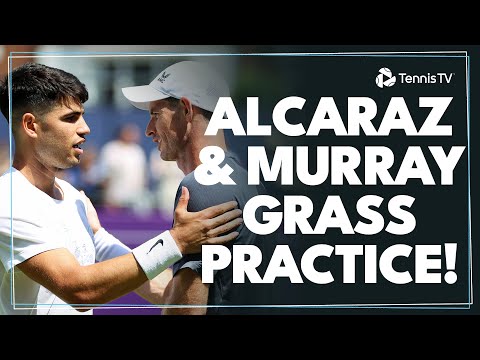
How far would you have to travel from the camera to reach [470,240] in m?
6.93

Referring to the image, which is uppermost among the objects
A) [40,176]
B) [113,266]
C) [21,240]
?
[40,176]

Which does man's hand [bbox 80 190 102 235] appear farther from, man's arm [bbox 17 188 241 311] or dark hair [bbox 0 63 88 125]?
dark hair [bbox 0 63 88 125]

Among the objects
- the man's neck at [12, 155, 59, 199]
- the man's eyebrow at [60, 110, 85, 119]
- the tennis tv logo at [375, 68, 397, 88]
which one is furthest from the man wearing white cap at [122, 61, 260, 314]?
the tennis tv logo at [375, 68, 397, 88]

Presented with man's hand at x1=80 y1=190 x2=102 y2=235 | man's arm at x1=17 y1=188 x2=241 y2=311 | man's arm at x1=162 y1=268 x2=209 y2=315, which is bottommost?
man's arm at x1=162 y1=268 x2=209 y2=315

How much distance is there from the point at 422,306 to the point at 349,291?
0.50 m

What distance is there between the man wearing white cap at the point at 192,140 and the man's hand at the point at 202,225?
44 millimetres

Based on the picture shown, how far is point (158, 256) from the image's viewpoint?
22.1 feet

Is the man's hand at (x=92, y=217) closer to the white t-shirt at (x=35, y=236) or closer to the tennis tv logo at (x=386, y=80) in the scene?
the white t-shirt at (x=35, y=236)

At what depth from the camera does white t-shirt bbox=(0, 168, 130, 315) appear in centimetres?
674

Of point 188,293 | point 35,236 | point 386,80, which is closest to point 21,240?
point 35,236

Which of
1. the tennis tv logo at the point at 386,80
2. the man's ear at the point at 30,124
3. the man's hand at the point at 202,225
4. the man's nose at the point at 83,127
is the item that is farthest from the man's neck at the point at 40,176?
the tennis tv logo at the point at 386,80

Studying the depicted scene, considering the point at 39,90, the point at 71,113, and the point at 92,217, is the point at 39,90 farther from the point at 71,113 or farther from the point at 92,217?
the point at 92,217

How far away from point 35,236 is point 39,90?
0.95 m

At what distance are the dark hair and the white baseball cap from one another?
408 millimetres
